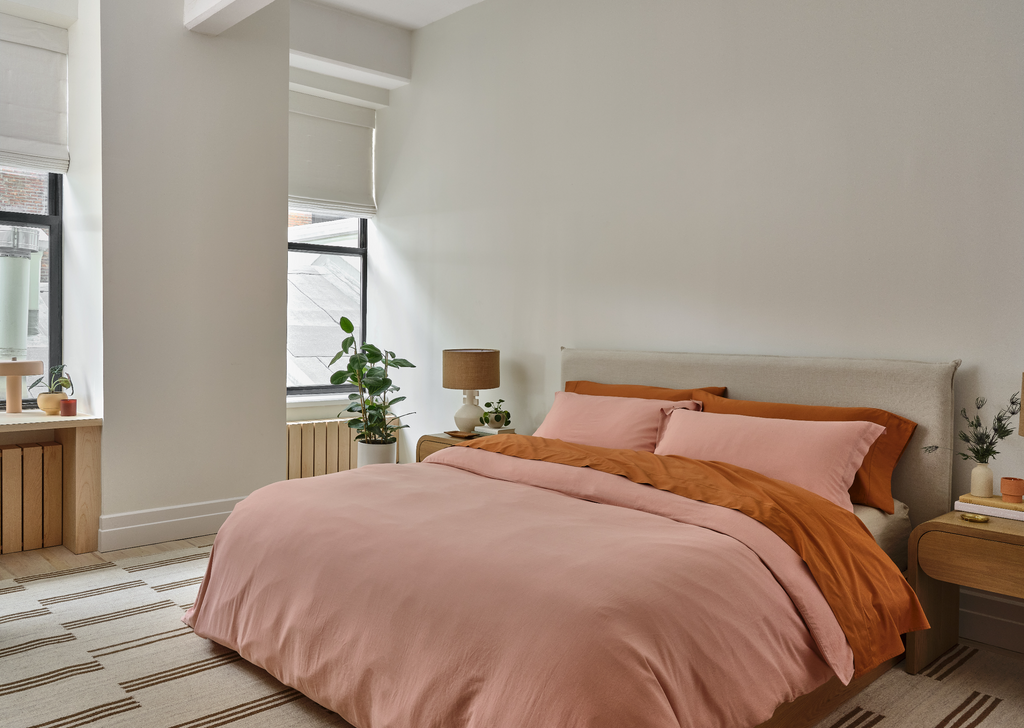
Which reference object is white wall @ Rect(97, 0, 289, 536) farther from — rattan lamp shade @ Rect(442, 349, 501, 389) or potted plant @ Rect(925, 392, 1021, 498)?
potted plant @ Rect(925, 392, 1021, 498)

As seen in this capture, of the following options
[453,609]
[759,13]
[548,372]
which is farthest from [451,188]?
[453,609]

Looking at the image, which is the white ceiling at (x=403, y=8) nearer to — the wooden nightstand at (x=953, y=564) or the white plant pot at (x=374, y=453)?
the white plant pot at (x=374, y=453)

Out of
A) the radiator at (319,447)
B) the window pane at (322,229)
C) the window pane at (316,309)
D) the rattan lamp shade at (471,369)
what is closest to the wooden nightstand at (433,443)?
the rattan lamp shade at (471,369)

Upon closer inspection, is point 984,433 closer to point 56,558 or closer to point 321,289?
point 56,558

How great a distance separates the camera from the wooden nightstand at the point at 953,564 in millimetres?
2504

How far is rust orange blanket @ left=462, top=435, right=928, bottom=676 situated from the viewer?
7.54 feet

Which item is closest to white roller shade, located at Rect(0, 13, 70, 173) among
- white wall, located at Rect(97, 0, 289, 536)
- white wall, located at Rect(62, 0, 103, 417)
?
white wall, located at Rect(62, 0, 103, 417)

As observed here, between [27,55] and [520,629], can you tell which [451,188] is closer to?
[27,55]

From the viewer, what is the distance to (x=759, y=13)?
371 cm

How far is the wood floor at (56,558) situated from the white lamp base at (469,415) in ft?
5.16

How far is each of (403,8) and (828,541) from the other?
173 inches

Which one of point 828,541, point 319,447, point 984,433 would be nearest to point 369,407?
point 319,447

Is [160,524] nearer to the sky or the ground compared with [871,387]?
nearer to the ground

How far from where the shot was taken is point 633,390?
4.00m
